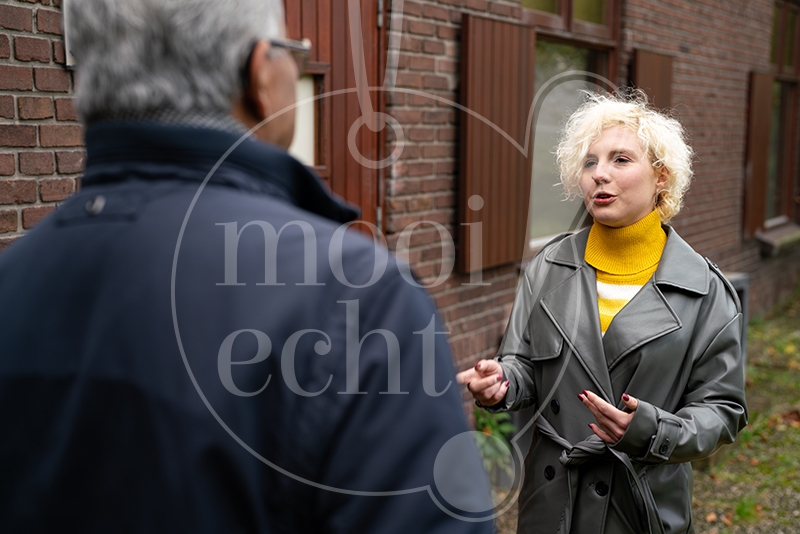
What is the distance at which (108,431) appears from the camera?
2.97 feet

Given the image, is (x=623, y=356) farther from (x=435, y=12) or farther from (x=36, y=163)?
(x=435, y=12)

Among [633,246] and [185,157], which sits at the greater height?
[185,157]

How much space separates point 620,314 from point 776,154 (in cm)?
984

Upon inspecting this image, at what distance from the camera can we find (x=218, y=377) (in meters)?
0.89

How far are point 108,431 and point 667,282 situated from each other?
166 centimetres

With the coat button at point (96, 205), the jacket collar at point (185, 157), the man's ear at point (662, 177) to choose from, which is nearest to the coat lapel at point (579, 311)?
the man's ear at point (662, 177)

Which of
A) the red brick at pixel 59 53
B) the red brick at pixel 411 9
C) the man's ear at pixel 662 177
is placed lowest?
the man's ear at pixel 662 177

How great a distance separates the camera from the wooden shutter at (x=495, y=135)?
14.2 ft

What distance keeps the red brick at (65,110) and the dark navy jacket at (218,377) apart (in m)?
1.85

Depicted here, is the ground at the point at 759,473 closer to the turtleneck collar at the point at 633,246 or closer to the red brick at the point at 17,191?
the turtleneck collar at the point at 633,246

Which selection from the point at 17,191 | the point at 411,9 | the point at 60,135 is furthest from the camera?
the point at 411,9

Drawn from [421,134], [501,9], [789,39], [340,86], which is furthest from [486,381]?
[789,39]

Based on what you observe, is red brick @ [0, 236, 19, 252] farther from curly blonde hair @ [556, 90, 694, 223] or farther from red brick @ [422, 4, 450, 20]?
red brick @ [422, 4, 450, 20]

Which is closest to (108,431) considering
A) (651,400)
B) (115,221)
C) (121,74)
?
(115,221)
